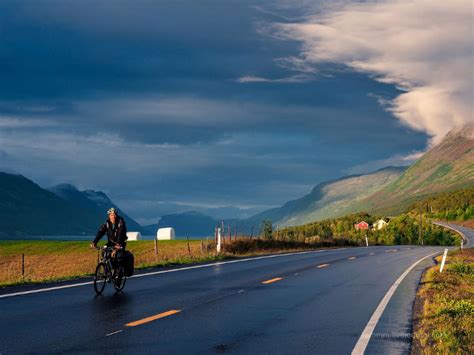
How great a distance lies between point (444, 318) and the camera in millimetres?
11578

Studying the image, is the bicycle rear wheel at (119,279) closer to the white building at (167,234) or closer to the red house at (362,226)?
the white building at (167,234)

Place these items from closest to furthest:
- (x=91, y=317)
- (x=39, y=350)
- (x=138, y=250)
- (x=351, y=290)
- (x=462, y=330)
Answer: (x=39, y=350), (x=462, y=330), (x=91, y=317), (x=351, y=290), (x=138, y=250)

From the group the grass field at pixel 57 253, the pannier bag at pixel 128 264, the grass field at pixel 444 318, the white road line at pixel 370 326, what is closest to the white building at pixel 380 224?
the grass field at pixel 57 253

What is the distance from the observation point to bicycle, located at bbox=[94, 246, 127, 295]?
14.7 metres

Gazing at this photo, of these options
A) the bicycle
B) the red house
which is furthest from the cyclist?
the red house

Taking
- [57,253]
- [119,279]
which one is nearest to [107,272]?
[119,279]

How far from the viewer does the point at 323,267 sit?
25953 millimetres

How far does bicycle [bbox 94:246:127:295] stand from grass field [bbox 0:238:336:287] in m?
3.78

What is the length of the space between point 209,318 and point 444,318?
4.12 metres

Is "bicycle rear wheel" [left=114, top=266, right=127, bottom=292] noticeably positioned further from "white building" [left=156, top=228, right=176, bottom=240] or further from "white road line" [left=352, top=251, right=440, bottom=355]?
"white building" [left=156, top=228, right=176, bottom=240]

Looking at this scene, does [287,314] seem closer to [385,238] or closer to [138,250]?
[138,250]

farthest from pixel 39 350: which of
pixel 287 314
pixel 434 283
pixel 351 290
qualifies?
pixel 434 283

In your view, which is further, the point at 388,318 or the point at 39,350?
the point at 388,318

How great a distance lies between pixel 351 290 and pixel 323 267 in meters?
8.97
